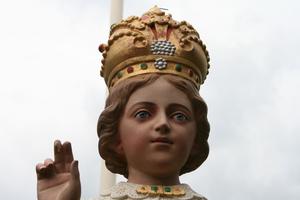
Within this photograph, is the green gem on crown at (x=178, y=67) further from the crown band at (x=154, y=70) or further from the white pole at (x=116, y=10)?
the white pole at (x=116, y=10)

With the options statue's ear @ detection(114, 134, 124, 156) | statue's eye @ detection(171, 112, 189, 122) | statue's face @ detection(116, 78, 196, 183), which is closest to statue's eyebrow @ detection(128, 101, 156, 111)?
statue's face @ detection(116, 78, 196, 183)

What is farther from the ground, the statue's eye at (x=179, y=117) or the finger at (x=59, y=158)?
the statue's eye at (x=179, y=117)

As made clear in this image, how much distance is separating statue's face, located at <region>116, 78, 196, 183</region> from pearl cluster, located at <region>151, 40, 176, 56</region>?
0.18 meters

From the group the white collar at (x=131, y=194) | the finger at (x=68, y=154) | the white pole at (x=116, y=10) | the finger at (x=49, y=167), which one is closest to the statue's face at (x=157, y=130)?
the white collar at (x=131, y=194)

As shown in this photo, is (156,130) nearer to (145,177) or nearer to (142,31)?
(145,177)

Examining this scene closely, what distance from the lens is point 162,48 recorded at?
378 centimetres

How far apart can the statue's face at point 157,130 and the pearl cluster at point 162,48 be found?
175 millimetres

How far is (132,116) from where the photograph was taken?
146 inches

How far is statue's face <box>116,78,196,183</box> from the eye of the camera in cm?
359

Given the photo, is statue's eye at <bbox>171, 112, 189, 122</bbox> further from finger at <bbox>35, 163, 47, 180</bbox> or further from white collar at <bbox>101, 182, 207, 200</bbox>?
finger at <bbox>35, 163, 47, 180</bbox>

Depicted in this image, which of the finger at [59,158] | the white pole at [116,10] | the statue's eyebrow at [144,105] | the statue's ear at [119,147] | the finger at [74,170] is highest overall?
the white pole at [116,10]

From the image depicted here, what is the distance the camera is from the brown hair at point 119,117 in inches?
147

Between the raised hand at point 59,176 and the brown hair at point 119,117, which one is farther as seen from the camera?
the brown hair at point 119,117

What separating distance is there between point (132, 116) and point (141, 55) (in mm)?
389
